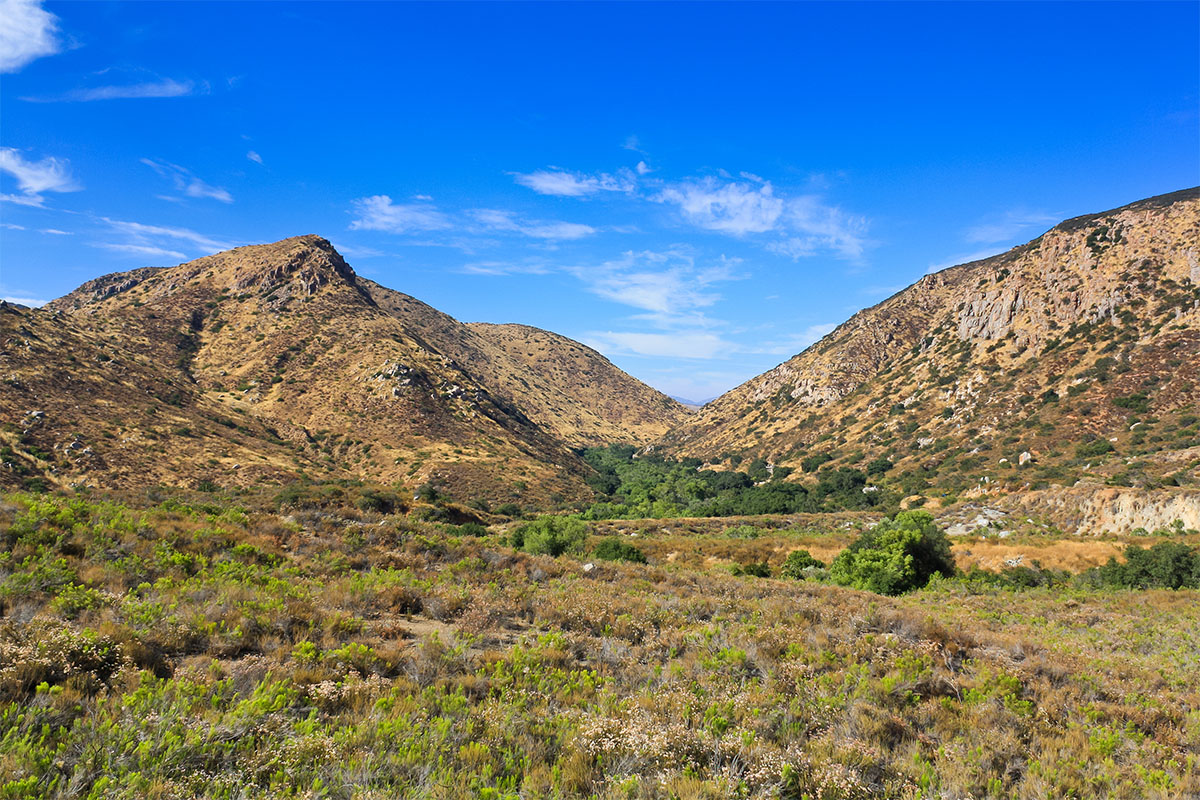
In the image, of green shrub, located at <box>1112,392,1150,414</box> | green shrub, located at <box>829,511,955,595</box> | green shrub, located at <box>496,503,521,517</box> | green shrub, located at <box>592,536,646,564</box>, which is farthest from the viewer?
green shrub, located at <box>496,503,521,517</box>

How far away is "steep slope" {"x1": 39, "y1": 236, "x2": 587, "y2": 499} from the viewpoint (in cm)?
7038

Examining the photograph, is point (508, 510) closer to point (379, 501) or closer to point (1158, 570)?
point (379, 501)

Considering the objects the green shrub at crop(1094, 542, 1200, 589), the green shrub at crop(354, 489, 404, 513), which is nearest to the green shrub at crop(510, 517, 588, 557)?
the green shrub at crop(354, 489, 404, 513)

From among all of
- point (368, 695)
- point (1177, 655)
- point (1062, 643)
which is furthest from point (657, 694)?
point (1177, 655)

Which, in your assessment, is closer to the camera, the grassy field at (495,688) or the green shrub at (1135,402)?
the grassy field at (495,688)

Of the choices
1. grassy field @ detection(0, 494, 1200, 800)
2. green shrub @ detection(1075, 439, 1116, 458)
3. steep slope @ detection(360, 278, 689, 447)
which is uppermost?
steep slope @ detection(360, 278, 689, 447)

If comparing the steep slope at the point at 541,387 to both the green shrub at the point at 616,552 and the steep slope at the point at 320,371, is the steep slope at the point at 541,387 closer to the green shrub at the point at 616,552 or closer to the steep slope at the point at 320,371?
the steep slope at the point at 320,371

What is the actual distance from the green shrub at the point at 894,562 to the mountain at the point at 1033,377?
20855mm

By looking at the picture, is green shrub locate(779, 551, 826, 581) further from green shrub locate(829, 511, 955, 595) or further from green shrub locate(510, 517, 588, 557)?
green shrub locate(510, 517, 588, 557)

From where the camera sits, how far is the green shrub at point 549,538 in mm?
26672

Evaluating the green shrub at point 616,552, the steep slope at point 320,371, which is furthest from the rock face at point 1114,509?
the steep slope at point 320,371

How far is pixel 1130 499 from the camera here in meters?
33.2

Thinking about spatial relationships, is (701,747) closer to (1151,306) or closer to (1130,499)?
(1130,499)

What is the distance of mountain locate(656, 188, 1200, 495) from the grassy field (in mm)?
41007
